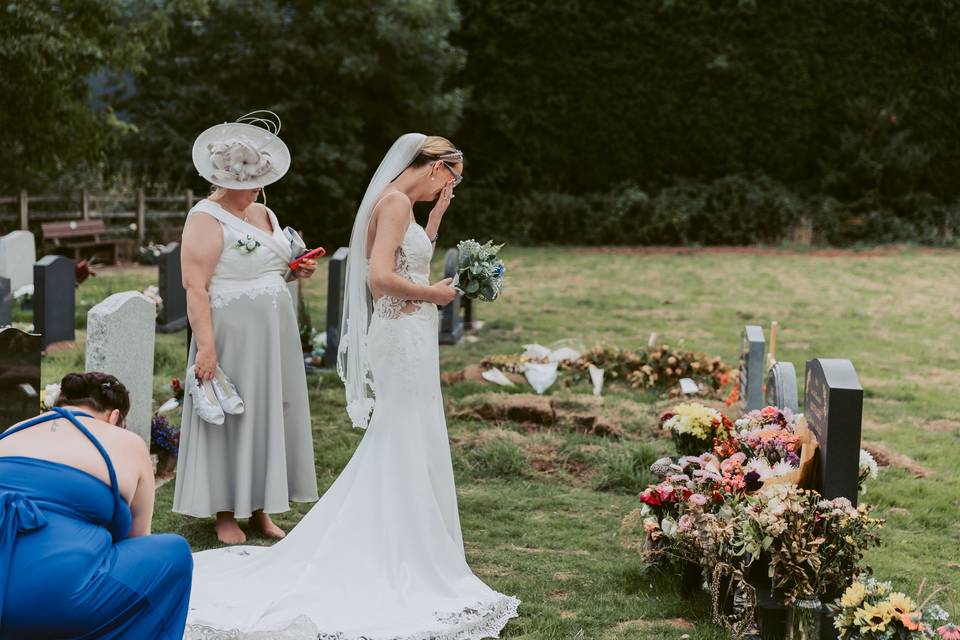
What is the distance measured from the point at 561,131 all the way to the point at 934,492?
2192cm

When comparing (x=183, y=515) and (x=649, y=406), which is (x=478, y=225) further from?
(x=183, y=515)

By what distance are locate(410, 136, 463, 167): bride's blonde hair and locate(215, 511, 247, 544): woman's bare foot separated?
2240mm

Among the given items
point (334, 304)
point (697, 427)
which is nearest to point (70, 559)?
point (697, 427)

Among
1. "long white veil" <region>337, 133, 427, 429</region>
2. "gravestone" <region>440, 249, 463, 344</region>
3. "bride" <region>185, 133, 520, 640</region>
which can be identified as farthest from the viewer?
"gravestone" <region>440, 249, 463, 344</region>

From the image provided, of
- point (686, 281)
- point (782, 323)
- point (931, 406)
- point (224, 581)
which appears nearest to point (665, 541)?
point (224, 581)

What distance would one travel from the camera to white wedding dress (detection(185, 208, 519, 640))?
4.79 metres

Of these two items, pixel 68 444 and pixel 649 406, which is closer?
pixel 68 444

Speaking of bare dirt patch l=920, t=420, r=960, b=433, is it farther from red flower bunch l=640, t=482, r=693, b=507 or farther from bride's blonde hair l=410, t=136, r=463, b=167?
bride's blonde hair l=410, t=136, r=463, b=167

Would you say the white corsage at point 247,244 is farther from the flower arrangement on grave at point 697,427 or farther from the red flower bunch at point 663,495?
the flower arrangement on grave at point 697,427

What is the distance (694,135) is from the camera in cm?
2838

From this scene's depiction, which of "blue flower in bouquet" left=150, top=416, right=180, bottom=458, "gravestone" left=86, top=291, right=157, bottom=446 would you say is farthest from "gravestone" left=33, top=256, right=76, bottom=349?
"gravestone" left=86, top=291, right=157, bottom=446

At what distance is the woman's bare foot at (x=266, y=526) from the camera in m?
6.16

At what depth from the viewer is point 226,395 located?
19.4ft

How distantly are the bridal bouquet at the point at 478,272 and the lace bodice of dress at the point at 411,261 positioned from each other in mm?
176
